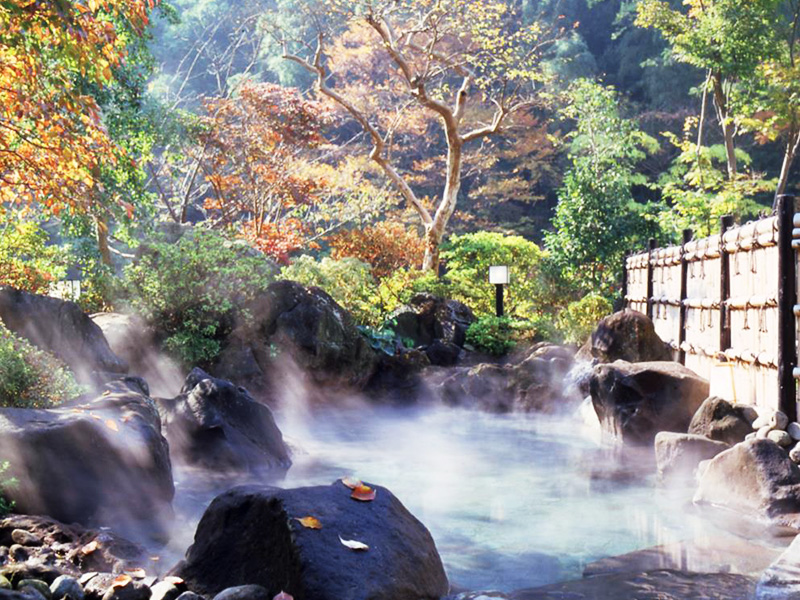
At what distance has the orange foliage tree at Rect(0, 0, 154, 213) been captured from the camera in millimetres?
5266

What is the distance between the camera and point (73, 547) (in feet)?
15.3

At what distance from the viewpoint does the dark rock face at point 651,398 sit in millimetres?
8898

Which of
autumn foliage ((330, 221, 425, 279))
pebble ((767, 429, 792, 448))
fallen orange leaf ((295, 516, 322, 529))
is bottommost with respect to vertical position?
fallen orange leaf ((295, 516, 322, 529))

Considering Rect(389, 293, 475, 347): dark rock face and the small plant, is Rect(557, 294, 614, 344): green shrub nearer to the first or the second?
the small plant

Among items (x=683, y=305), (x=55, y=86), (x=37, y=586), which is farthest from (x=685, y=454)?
(x=55, y=86)

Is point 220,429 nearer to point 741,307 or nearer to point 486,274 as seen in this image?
point 741,307

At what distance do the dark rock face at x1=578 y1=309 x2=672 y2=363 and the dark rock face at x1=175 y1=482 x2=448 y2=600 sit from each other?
25.4 feet

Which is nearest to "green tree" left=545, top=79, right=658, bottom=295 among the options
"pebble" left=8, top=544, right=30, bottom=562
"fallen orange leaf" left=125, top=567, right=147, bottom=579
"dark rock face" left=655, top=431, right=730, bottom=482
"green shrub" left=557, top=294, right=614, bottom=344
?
"green shrub" left=557, top=294, right=614, bottom=344

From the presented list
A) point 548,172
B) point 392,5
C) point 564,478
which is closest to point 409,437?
point 564,478

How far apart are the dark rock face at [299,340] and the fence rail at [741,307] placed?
4.79 meters

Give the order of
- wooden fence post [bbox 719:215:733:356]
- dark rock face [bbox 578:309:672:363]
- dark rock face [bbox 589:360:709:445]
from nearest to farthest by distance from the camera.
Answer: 1. wooden fence post [bbox 719:215:733:356]
2. dark rock face [bbox 589:360:709:445]
3. dark rock face [bbox 578:309:672:363]

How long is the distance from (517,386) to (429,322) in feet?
11.9

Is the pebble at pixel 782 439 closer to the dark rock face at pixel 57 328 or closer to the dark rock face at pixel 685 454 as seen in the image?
the dark rock face at pixel 685 454

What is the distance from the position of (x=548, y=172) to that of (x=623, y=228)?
348 inches
